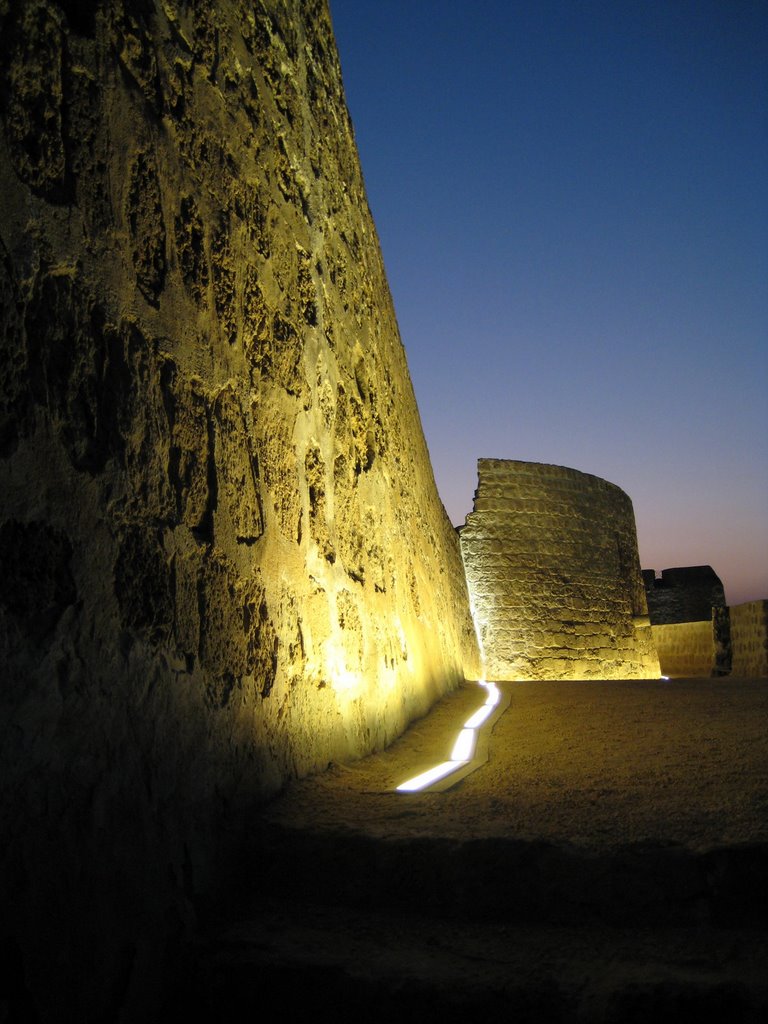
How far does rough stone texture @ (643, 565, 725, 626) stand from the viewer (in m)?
22.2

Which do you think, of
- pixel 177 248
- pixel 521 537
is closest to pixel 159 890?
pixel 177 248

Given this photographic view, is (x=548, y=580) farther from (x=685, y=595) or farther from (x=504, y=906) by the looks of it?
(x=685, y=595)

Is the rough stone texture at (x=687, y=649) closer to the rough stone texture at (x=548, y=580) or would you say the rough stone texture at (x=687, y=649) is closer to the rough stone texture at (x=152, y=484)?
the rough stone texture at (x=548, y=580)

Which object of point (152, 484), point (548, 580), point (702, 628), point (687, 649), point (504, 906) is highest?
point (152, 484)

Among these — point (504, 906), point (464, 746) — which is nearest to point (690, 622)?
point (464, 746)

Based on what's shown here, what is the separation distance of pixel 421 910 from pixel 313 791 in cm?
55

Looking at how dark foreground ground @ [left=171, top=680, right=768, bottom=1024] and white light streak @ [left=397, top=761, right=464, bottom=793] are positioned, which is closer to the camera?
dark foreground ground @ [left=171, top=680, right=768, bottom=1024]

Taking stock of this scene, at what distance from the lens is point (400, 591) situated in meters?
3.95

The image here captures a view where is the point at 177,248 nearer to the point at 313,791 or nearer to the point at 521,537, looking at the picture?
the point at 313,791

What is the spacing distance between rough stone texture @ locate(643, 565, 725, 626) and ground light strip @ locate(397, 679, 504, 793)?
19.3 metres

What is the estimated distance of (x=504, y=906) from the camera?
1640mm

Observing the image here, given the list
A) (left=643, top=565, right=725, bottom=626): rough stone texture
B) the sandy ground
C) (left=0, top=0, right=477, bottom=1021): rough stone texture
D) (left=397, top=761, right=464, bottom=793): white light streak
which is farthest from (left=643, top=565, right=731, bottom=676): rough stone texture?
(left=0, top=0, right=477, bottom=1021): rough stone texture

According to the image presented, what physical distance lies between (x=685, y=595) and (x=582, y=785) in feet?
71.2

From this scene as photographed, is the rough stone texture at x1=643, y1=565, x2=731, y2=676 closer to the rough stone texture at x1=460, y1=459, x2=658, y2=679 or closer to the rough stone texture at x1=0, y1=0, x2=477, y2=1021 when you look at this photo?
the rough stone texture at x1=460, y1=459, x2=658, y2=679
